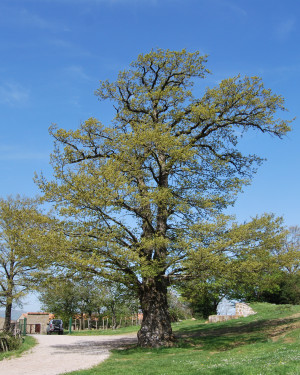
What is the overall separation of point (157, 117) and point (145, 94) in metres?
1.49

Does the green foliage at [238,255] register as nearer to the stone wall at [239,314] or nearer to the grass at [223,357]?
the grass at [223,357]

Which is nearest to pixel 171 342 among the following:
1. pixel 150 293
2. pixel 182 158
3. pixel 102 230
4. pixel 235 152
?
pixel 150 293

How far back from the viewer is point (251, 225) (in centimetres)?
1555

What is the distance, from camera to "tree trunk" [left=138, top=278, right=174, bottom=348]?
16.6 meters

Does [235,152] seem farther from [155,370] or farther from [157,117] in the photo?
[155,370]

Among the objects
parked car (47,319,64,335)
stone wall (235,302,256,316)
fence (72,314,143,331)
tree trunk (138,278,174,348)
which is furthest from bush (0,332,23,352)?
fence (72,314,143,331)

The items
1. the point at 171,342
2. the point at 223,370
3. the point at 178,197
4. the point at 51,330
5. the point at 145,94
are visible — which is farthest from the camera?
the point at 51,330

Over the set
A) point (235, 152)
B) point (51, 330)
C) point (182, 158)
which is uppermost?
point (235, 152)

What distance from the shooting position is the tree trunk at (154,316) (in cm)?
1662

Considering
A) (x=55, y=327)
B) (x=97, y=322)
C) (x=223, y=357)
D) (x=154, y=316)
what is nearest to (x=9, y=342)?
(x=154, y=316)

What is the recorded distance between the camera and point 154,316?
1711cm

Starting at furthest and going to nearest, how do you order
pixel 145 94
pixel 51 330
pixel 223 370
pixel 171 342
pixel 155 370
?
pixel 51 330 → pixel 145 94 → pixel 171 342 → pixel 155 370 → pixel 223 370

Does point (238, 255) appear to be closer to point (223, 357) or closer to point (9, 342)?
point (223, 357)

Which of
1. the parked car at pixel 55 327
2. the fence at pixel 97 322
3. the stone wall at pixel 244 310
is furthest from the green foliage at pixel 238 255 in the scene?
the fence at pixel 97 322
